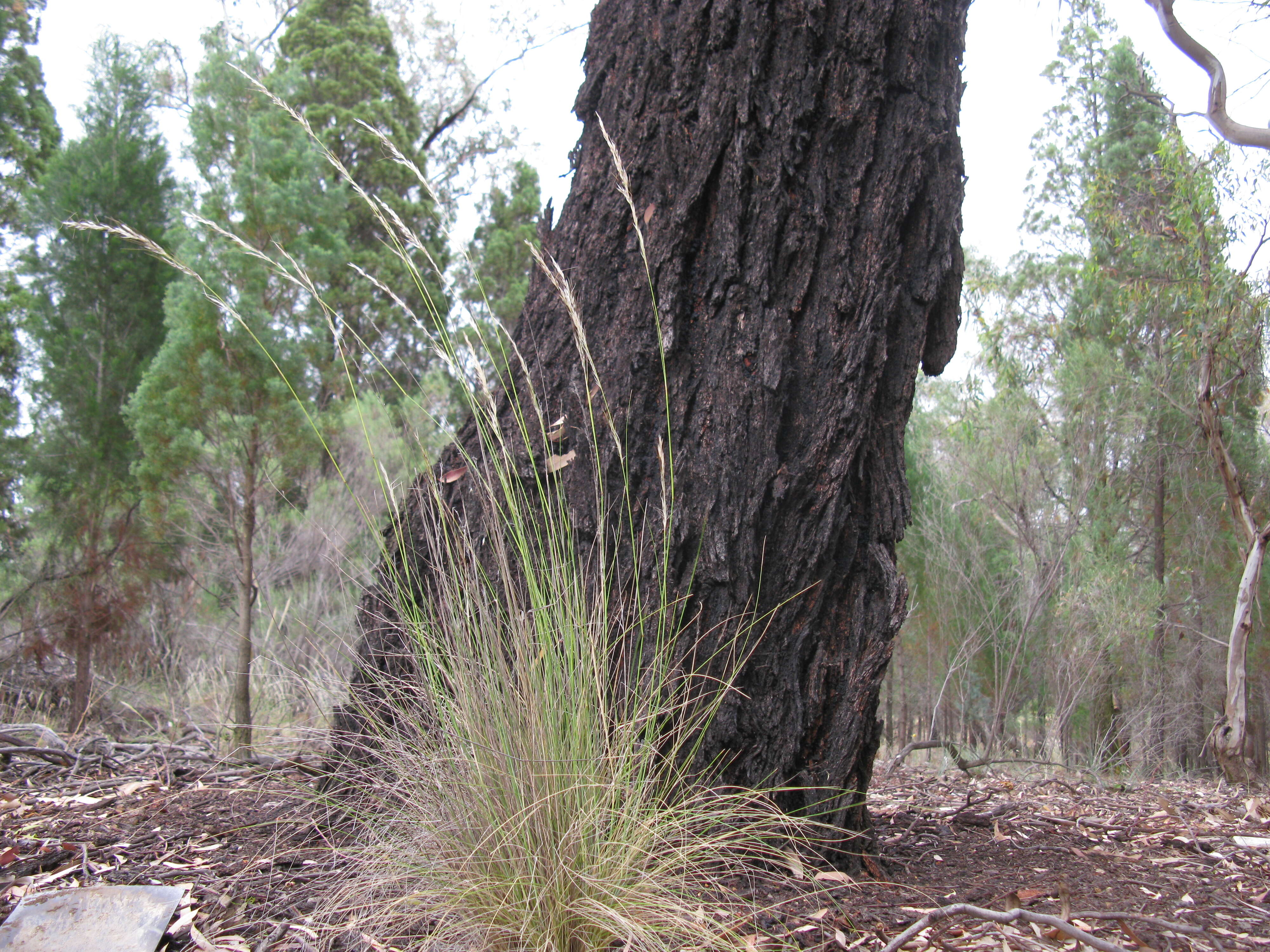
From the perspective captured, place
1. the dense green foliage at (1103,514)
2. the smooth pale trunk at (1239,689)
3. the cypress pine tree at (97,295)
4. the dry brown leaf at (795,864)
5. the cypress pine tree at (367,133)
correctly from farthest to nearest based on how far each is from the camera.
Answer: the cypress pine tree at (367,133)
the dense green foliage at (1103,514)
the cypress pine tree at (97,295)
the smooth pale trunk at (1239,689)
the dry brown leaf at (795,864)

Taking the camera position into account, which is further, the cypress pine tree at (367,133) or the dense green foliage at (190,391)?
the cypress pine tree at (367,133)

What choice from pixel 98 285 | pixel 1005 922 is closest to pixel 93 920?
pixel 1005 922

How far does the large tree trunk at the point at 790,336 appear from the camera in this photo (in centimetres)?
173

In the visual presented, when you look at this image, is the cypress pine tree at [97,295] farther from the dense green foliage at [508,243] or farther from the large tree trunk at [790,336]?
the large tree trunk at [790,336]

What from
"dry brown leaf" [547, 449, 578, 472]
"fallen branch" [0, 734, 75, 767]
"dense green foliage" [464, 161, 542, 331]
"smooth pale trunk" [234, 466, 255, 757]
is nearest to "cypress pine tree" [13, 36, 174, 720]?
"smooth pale trunk" [234, 466, 255, 757]

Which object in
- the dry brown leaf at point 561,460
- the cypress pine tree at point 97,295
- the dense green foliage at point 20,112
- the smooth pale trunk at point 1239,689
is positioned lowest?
the smooth pale trunk at point 1239,689

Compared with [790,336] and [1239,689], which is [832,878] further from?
[1239,689]

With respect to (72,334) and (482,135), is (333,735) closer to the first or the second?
(72,334)

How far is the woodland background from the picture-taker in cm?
478

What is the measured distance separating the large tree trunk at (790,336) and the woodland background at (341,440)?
1141mm

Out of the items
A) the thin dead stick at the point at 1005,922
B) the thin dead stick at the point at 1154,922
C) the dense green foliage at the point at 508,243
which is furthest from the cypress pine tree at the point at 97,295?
the thin dead stick at the point at 1154,922

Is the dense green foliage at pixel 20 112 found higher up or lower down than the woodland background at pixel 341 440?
higher up

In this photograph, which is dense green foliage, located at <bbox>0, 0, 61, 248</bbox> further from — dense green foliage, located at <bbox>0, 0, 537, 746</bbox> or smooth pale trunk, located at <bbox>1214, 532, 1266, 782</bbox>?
smooth pale trunk, located at <bbox>1214, 532, 1266, 782</bbox>

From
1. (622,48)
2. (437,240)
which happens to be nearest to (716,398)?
(622,48)
